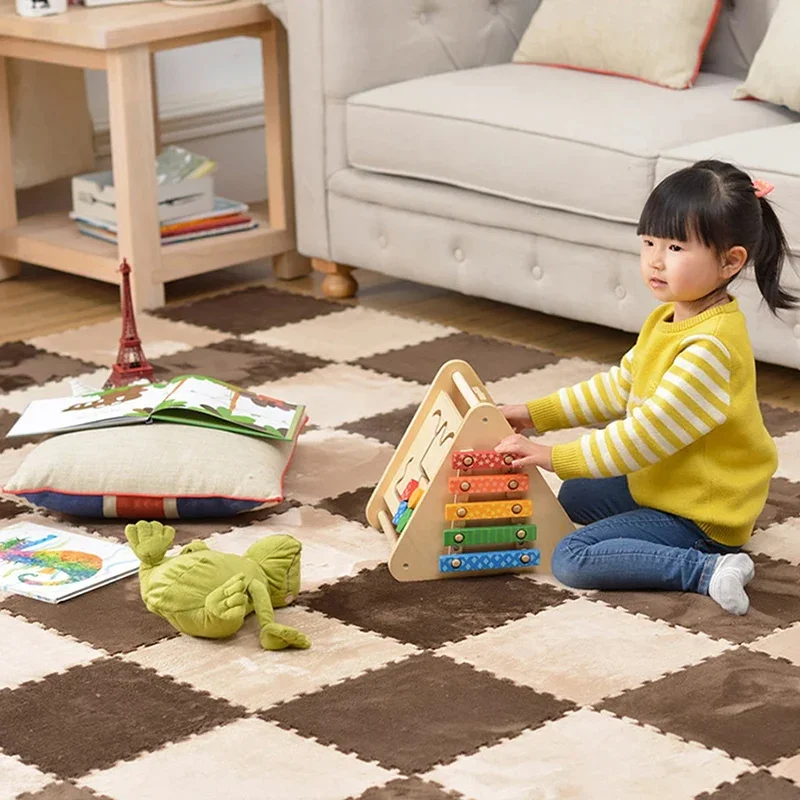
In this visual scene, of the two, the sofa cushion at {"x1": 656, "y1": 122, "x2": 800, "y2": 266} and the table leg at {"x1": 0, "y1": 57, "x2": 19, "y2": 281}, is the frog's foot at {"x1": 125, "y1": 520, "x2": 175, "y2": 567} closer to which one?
the sofa cushion at {"x1": 656, "y1": 122, "x2": 800, "y2": 266}

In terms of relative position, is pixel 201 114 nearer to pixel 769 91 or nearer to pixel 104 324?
pixel 104 324

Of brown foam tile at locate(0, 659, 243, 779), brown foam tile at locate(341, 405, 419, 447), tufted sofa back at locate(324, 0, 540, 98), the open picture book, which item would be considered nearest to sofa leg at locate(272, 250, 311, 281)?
tufted sofa back at locate(324, 0, 540, 98)

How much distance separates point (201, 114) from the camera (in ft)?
13.4

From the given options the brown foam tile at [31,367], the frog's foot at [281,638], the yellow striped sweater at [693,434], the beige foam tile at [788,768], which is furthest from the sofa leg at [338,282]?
the beige foam tile at [788,768]

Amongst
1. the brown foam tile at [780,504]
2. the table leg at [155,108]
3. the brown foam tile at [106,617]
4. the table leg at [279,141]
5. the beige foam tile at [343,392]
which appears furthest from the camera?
the table leg at [155,108]

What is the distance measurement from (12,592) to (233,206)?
1.69 meters

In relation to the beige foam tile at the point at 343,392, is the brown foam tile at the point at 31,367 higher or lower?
lower

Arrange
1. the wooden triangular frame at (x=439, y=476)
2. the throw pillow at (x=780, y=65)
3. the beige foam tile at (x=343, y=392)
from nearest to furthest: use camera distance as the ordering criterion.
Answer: the wooden triangular frame at (x=439, y=476), the beige foam tile at (x=343, y=392), the throw pillow at (x=780, y=65)

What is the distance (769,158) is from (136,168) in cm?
127

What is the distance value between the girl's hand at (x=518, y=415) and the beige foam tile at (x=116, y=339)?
1027 mm

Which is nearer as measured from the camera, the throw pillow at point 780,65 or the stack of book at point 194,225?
the throw pillow at point 780,65

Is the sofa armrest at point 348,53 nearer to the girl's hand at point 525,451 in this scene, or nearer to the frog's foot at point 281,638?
the girl's hand at point 525,451

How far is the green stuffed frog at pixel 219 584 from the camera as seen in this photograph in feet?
5.77

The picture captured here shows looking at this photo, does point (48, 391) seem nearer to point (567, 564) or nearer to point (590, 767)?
point (567, 564)
